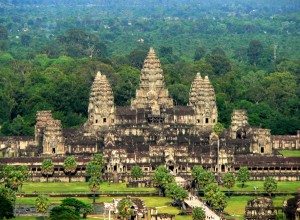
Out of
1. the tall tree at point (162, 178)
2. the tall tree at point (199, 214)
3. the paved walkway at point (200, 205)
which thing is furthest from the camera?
the tall tree at point (162, 178)

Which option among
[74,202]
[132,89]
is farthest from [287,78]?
[74,202]

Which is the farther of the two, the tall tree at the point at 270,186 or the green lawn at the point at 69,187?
the green lawn at the point at 69,187

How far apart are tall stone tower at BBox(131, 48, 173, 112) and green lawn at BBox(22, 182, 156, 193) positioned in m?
23.8

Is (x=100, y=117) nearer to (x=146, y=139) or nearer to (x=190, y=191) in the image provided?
(x=146, y=139)

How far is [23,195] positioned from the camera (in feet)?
401

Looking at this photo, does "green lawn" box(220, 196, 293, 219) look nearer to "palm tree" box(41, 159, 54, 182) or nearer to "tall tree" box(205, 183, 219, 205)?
"tall tree" box(205, 183, 219, 205)

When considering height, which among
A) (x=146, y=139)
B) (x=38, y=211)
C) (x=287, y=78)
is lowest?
(x=38, y=211)

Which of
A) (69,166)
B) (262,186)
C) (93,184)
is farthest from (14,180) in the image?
(262,186)

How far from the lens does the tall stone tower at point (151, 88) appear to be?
153000 millimetres

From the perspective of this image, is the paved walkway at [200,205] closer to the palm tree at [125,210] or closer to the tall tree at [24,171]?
the palm tree at [125,210]

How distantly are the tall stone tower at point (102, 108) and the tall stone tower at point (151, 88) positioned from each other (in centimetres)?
483

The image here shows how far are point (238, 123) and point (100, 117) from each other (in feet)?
44.0

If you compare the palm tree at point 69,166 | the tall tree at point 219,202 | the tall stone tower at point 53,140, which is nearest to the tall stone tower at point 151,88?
the tall stone tower at point 53,140

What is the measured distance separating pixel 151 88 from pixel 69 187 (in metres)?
28.8
